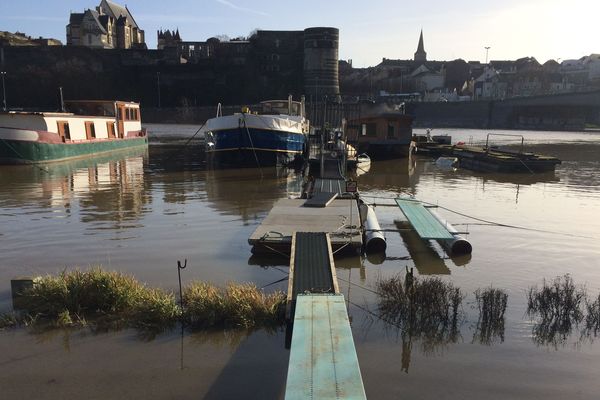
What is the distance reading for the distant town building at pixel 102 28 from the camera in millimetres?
114188

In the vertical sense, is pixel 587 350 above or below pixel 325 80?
below

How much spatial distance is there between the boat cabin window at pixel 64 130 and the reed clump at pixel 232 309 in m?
25.2

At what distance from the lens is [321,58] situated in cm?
9206

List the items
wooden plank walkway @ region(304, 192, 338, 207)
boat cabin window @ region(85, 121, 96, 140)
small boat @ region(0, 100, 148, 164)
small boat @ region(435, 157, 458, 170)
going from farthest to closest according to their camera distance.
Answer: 1. boat cabin window @ region(85, 121, 96, 140)
2. small boat @ region(435, 157, 458, 170)
3. small boat @ region(0, 100, 148, 164)
4. wooden plank walkway @ region(304, 192, 338, 207)

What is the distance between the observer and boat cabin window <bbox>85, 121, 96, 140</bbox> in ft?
103

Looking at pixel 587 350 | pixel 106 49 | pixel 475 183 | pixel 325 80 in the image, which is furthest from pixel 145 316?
pixel 106 49

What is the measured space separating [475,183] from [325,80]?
7510cm

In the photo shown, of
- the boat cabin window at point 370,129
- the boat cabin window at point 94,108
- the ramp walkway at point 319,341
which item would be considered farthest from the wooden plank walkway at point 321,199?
the boat cabin window at point 94,108

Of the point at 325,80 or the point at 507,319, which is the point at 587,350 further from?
the point at 325,80

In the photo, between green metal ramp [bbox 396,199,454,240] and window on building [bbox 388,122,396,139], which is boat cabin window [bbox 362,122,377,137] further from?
green metal ramp [bbox 396,199,454,240]

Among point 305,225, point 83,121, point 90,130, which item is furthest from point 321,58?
point 305,225

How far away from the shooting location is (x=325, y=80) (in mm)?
94438

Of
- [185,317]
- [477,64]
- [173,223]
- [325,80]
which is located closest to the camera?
[185,317]

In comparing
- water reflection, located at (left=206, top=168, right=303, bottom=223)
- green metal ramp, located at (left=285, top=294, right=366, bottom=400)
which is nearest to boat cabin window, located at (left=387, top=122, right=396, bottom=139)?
water reflection, located at (left=206, top=168, right=303, bottom=223)
